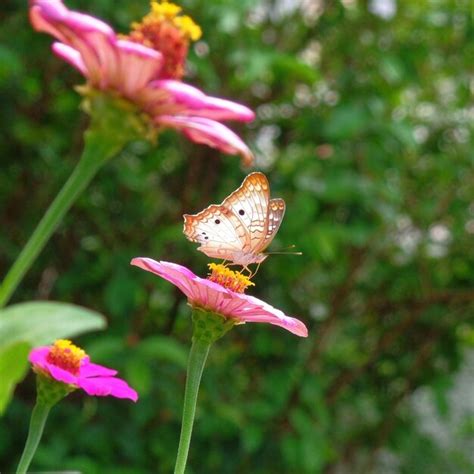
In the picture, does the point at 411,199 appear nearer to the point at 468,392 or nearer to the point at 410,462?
the point at 410,462

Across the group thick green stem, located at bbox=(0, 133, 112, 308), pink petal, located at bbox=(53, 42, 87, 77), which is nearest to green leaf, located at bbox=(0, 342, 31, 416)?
thick green stem, located at bbox=(0, 133, 112, 308)

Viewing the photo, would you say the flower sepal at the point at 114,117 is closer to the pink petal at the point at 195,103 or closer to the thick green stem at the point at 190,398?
the pink petal at the point at 195,103

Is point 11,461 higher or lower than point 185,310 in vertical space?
lower

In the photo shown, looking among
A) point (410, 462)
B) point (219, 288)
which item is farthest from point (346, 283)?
point (219, 288)

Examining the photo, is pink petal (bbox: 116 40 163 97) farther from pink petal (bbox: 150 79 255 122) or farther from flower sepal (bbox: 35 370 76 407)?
flower sepal (bbox: 35 370 76 407)

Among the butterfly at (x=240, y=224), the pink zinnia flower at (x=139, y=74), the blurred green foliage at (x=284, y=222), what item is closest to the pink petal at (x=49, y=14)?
the pink zinnia flower at (x=139, y=74)
